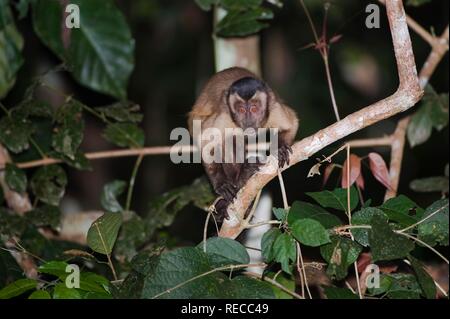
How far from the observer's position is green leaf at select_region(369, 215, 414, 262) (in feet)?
9.62

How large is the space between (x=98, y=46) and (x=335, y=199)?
2.24m

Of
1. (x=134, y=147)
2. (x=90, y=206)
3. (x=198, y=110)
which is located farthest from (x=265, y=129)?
(x=90, y=206)

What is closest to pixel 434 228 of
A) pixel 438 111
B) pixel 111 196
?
pixel 438 111

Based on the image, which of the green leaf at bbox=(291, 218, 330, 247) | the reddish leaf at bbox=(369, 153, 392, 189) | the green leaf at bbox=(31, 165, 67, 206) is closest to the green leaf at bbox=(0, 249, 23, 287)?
the green leaf at bbox=(31, 165, 67, 206)

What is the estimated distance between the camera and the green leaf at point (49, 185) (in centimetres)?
476

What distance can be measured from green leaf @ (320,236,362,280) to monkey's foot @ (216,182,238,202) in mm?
1358

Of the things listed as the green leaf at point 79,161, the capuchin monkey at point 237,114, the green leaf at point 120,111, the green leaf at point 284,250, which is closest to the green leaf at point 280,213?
the green leaf at point 284,250

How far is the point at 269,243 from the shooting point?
308 centimetres

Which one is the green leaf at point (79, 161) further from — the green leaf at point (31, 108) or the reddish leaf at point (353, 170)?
the reddish leaf at point (353, 170)

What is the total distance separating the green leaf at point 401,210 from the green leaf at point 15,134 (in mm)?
2526

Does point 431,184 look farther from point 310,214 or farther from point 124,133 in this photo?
point 124,133

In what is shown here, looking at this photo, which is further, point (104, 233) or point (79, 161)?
point (79, 161)

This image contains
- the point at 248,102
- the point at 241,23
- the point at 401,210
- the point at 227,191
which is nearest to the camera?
the point at 401,210
